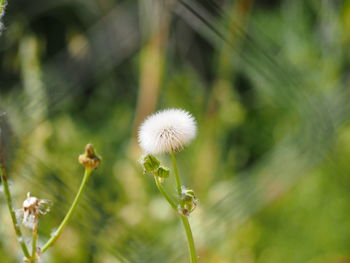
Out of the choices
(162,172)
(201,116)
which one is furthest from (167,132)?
(201,116)

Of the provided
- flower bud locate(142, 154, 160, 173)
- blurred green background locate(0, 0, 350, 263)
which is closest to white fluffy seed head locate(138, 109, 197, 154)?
flower bud locate(142, 154, 160, 173)

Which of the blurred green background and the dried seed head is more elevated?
the blurred green background

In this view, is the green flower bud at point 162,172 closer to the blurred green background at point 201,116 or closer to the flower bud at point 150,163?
the flower bud at point 150,163

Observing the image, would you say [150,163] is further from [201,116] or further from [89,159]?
[201,116]

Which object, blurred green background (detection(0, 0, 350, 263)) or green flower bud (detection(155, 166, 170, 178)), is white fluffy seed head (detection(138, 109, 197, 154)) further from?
blurred green background (detection(0, 0, 350, 263))

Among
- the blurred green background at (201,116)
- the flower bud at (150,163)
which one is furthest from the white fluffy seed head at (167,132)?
the blurred green background at (201,116)

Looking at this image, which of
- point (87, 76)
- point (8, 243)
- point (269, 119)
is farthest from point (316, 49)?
point (8, 243)
